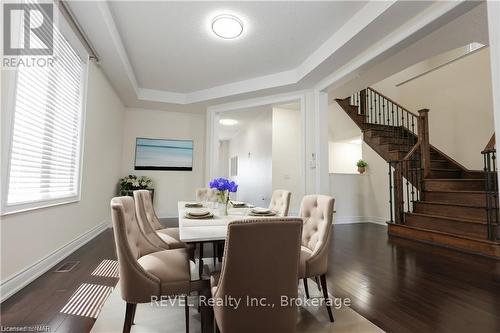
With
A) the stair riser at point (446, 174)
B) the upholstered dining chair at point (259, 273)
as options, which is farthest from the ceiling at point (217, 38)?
the stair riser at point (446, 174)

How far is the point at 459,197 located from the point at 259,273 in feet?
14.6

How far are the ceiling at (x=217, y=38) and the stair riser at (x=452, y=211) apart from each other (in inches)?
132

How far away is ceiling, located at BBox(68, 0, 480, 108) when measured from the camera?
246 cm

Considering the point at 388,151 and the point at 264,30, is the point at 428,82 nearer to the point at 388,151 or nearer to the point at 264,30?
the point at 388,151

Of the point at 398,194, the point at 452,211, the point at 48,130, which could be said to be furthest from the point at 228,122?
the point at 452,211

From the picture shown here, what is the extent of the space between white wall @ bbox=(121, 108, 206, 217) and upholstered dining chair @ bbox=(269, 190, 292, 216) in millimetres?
2844

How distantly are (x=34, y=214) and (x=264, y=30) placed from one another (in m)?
3.17

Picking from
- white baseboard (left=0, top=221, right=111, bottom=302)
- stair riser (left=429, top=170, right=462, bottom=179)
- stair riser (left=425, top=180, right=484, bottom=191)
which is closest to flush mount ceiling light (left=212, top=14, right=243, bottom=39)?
white baseboard (left=0, top=221, right=111, bottom=302)

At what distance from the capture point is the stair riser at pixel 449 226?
132 inches

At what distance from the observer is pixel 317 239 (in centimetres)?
184

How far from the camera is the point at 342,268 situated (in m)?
2.75

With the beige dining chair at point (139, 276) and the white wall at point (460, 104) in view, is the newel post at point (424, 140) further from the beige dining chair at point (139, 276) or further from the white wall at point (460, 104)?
the beige dining chair at point (139, 276)

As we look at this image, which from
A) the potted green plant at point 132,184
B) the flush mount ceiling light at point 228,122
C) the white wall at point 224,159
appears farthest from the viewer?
the white wall at point 224,159

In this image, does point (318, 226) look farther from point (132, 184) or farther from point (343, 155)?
point (343, 155)
